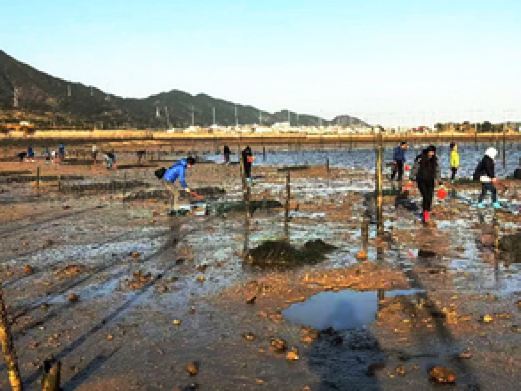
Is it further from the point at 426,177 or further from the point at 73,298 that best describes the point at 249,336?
the point at 426,177

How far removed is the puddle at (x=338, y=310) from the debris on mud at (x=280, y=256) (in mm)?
1991

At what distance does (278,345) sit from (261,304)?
1983mm

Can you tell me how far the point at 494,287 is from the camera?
32.6 ft

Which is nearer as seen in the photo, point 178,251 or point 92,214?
point 178,251

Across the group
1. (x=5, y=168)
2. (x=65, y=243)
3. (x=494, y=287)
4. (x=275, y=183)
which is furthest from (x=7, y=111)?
(x=494, y=287)

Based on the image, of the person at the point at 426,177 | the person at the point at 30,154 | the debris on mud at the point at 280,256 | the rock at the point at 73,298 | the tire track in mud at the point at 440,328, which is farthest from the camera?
the person at the point at 30,154

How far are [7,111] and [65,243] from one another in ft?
433

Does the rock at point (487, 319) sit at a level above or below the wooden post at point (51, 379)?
below

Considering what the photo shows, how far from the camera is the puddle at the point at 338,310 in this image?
8.39 m

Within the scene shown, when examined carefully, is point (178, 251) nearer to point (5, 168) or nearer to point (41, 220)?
point (41, 220)

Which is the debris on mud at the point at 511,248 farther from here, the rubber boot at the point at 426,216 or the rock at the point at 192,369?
the rock at the point at 192,369

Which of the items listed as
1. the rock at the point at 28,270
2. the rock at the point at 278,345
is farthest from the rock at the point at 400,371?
the rock at the point at 28,270

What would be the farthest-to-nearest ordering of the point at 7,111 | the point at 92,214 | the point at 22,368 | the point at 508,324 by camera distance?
the point at 7,111 → the point at 92,214 → the point at 508,324 → the point at 22,368

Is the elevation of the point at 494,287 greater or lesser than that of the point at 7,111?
lesser
